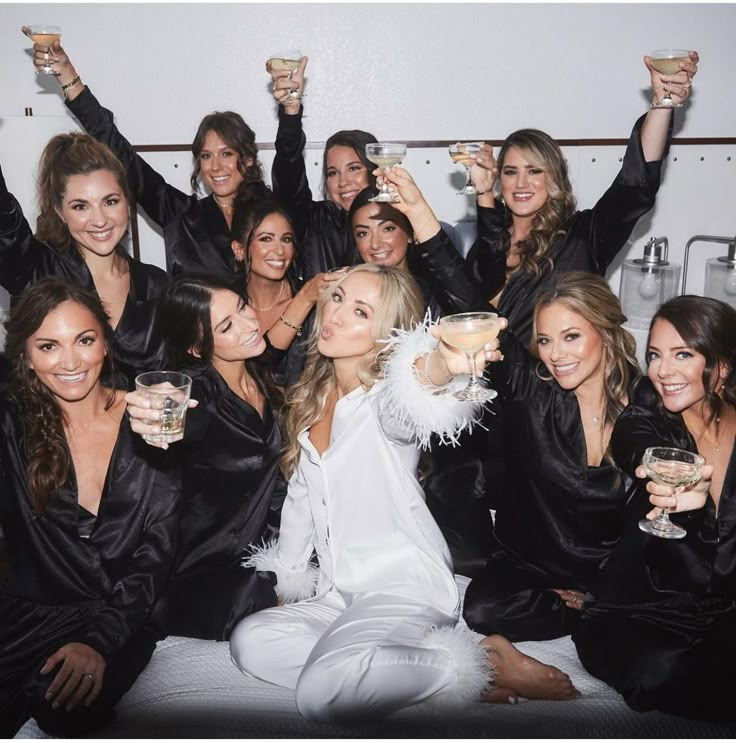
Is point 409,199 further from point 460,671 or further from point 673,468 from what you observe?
point 460,671

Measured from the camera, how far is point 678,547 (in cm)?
232

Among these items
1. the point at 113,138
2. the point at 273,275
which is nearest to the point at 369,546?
the point at 273,275

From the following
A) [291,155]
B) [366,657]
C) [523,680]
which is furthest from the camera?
[291,155]

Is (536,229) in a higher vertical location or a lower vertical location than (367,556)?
higher

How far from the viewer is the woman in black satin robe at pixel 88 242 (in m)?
3.15

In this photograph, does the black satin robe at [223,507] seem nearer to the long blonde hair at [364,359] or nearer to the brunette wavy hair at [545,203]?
the long blonde hair at [364,359]

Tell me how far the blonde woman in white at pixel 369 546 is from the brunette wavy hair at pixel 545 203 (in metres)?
0.88

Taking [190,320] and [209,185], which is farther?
[209,185]

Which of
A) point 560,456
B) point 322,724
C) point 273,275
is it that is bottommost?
point 322,724

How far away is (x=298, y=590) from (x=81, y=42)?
3.17 meters

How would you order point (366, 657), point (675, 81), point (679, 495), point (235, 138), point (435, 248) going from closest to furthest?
point (679, 495)
point (366, 657)
point (435, 248)
point (675, 81)
point (235, 138)

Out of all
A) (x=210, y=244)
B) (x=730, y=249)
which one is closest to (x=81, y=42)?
(x=210, y=244)

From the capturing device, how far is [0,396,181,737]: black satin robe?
2.33m

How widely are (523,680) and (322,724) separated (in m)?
0.54
